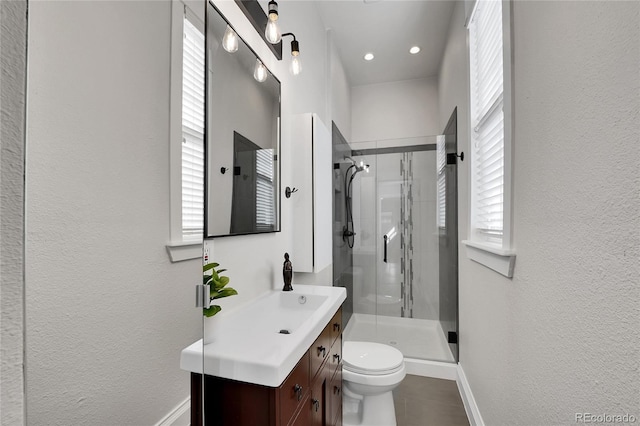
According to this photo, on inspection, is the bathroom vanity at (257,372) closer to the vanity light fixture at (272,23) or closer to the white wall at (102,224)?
the white wall at (102,224)

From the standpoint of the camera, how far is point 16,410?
23cm

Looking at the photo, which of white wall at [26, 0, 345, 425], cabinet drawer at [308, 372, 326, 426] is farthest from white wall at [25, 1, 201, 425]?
cabinet drawer at [308, 372, 326, 426]

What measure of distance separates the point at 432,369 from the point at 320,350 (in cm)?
174

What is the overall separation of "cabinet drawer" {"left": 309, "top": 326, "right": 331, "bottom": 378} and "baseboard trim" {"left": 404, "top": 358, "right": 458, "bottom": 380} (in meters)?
1.45

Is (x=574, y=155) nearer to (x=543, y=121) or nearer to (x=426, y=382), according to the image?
(x=543, y=121)

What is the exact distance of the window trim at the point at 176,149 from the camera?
27.7 inches

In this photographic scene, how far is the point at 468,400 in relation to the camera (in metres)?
1.88

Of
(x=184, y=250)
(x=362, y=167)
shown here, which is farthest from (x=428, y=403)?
(x=362, y=167)

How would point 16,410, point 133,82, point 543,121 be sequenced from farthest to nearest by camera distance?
1. point 543,121
2. point 133,82
3. point 16,410

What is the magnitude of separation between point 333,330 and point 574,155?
1.18m

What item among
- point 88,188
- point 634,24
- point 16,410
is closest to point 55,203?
point 88,188

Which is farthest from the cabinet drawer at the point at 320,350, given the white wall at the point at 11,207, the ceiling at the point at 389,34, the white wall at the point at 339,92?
the ceiling at the point at 389,34

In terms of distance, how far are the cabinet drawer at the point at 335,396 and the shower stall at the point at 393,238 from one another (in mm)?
1285

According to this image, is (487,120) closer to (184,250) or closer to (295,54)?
(295,54)
